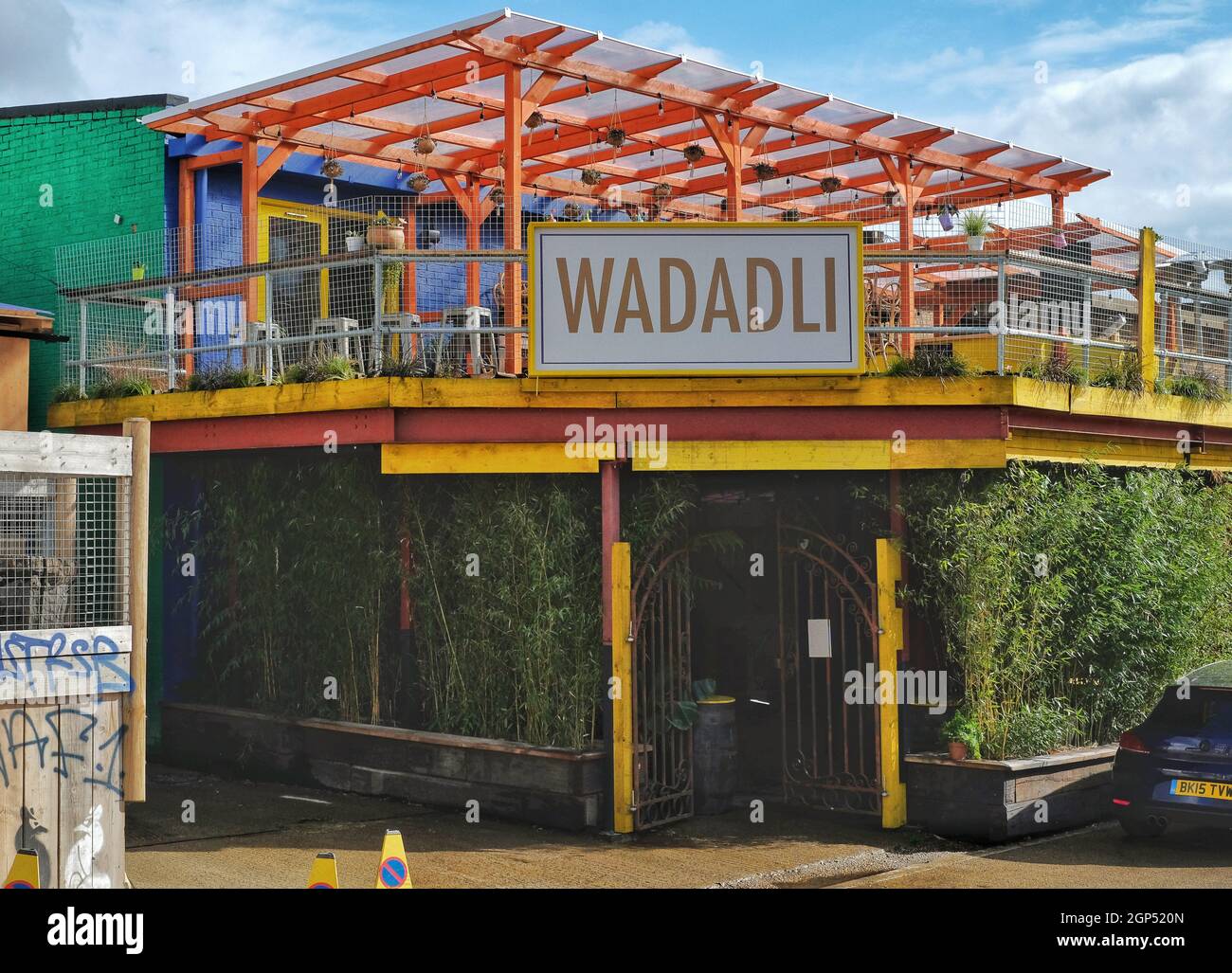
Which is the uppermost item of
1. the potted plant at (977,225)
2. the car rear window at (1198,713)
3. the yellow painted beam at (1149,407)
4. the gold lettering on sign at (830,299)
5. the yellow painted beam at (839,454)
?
the potted plant at (977,225)

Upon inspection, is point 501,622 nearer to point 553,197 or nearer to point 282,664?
point 282,664

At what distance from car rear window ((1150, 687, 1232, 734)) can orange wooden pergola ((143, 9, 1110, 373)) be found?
556 centimetres

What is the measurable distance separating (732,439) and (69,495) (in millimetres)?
4679

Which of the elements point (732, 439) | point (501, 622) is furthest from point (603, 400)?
point (501, 622)

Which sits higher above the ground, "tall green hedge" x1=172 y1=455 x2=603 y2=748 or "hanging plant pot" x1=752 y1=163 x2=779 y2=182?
"hanging plant pot" x1=752 y1=163 x2=779 y2=182

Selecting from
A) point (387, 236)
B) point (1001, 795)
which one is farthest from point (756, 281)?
point (1001, 795)

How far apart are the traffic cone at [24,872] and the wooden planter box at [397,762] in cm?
425

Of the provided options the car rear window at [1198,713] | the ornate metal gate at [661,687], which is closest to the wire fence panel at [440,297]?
the ornate metal gate at [661,687]

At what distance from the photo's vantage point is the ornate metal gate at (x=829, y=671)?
10602 mm

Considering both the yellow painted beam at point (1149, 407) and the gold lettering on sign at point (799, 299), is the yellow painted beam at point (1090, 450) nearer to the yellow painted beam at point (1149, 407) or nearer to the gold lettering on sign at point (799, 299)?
the yellow painted beam at point (1149, 407)

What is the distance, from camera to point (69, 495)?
26.6 ft

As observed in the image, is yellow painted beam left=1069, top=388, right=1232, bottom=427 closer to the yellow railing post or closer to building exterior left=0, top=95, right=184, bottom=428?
the yellow railing post

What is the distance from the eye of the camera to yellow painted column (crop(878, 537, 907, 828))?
10258 mm

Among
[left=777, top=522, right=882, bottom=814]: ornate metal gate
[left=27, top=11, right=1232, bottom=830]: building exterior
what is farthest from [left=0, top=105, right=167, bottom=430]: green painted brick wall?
[left=777, top=522, right=882, bottom=814]: ornate metal gate
